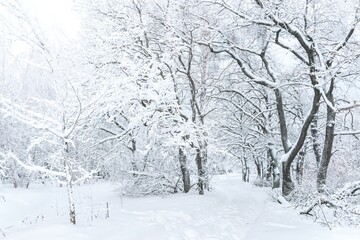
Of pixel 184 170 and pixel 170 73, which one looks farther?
pixel 184 170

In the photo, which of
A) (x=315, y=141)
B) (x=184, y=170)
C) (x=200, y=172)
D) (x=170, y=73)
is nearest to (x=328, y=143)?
(x=200, y=172)

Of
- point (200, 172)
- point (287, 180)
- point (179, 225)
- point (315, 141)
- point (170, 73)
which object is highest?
point (170, 73)

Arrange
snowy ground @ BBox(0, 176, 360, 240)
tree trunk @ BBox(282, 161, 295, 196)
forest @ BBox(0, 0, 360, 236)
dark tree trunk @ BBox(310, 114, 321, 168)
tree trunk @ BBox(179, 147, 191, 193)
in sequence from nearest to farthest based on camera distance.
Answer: snowy ground @ BBox(0, 176, 360, 240), forest @ BBox(0, 0, 360, 236), tree trunk @ BBox(282, 161, 295, 196), tree trunk @ BBox(179, 147, 191, 193), dark tree trunk @ BBox(310, 114, 321, 168)

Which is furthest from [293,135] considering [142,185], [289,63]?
[142,185]

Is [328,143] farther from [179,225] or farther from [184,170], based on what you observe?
[179,225]

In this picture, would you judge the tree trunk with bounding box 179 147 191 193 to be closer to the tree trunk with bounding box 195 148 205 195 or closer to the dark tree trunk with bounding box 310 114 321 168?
the tree trunk with bounding box 195 148 205 195

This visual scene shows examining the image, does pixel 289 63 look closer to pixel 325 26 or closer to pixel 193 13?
pixel 325 26

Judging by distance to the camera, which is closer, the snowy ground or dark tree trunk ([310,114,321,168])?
the snowy ground

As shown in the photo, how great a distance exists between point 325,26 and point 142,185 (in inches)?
387

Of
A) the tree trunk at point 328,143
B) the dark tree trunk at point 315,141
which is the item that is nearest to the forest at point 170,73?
the tree trunk at point 328,143

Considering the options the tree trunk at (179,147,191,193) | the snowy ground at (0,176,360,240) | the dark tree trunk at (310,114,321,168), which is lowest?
the snowy ground at (0,176,360,240)

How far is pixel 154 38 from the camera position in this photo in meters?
14.4

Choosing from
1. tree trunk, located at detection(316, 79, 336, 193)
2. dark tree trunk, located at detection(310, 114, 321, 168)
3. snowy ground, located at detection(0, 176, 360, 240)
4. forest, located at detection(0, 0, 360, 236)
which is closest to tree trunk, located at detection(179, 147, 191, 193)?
forest, located at detection(0, 0, 360, 236)

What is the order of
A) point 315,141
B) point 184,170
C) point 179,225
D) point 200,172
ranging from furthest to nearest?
point 315,141 → point 184,170 → point 200,172 → point 179,225
